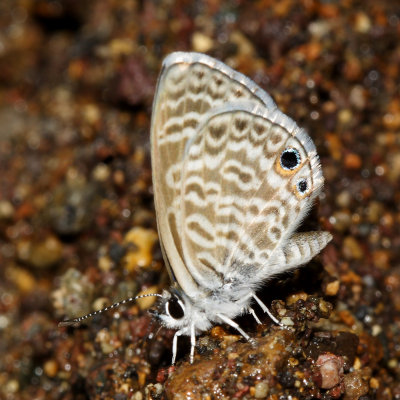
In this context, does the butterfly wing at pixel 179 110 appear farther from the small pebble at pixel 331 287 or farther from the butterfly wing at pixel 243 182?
the small pebble at pixel 331 287

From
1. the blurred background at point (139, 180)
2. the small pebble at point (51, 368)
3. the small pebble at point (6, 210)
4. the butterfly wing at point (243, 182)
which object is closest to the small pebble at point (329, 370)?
the blurred background at point (139, 180)

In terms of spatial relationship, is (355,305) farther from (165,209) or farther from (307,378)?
(165,209)

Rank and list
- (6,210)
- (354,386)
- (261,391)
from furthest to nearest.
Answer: (6,210), (354,386), (261,391)


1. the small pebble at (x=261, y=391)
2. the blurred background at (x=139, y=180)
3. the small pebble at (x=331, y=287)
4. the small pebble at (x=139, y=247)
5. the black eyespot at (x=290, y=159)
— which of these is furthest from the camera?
the small pebble at (x=139, y=247)

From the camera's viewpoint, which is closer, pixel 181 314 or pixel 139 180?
pixel 181 314

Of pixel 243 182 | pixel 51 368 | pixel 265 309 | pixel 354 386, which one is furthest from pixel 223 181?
pixel 51 368

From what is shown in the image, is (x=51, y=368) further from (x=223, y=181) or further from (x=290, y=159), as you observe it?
(x=290, y=159)
